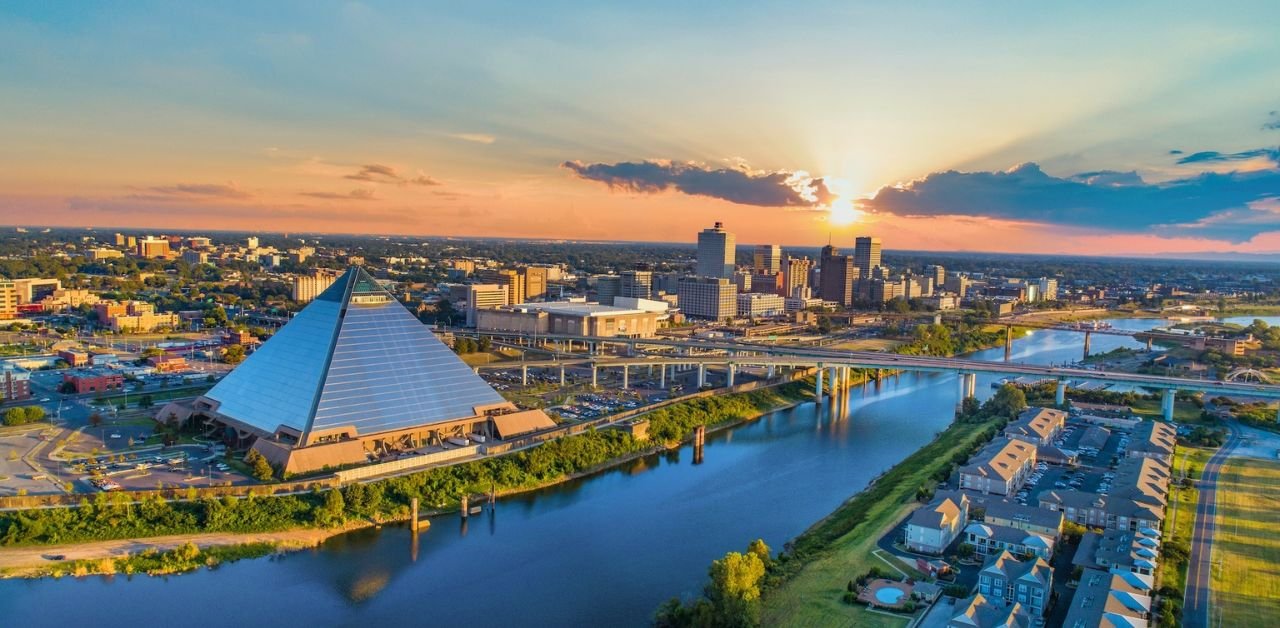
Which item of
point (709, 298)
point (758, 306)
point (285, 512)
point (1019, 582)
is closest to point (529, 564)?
point (285, 512)

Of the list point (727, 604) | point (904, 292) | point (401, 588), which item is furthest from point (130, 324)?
point (904, 292)

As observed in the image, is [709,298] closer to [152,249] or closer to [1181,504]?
[1181,504]

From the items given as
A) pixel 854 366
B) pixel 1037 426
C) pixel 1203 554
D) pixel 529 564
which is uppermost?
pixel 854 366

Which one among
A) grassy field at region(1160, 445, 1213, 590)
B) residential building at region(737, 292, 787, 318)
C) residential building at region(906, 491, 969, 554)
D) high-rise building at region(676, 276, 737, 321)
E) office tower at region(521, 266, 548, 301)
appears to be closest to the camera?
grassy field at region(1160, 445, 1213, 590)

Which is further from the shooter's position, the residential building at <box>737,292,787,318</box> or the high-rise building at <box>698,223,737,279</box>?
the high-rise building at <box>698,223,737,279</box>

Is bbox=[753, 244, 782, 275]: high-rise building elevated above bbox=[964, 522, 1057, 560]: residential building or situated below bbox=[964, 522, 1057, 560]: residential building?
above

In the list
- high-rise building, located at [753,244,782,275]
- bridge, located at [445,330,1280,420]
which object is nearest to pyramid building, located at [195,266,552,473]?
bridge, located at [445,330,1280,420]

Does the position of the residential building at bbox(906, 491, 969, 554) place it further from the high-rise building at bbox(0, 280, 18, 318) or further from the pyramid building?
the high-rise building at bbox(0, 280, 18, 318)

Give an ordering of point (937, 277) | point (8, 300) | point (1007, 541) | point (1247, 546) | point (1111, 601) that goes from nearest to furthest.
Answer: point (1111, 601) → point (1007, 541) → point (1247, 546) → point (8, 300) → point (937, 277)
